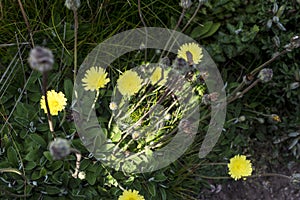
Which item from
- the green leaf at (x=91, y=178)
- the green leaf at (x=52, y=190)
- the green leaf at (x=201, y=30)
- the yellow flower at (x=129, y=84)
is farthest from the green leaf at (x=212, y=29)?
the green leaf at (x=52, y=190)

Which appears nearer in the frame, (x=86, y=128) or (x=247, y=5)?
(x=86, y=128)

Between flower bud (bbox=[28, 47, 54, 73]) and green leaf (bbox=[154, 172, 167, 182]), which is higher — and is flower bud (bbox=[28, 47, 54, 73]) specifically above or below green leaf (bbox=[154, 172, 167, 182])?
above

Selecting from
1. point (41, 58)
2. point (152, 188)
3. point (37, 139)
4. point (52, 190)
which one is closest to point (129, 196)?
point (152, 188)

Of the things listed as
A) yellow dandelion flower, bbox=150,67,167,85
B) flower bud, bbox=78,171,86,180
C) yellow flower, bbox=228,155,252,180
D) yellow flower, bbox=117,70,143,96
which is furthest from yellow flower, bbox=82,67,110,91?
yellow flower, bbox=228,155,252,180

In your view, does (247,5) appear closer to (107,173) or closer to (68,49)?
(68,49)

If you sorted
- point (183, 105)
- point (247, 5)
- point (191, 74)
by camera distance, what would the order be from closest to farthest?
point (191, 74) → point (183, 105) → point (247, 5)

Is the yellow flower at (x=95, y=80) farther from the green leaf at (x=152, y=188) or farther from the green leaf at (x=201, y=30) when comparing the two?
the green leaf at (x=201, y=30)

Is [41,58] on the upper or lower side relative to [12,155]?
upper

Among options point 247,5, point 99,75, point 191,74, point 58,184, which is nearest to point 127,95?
point 99,75

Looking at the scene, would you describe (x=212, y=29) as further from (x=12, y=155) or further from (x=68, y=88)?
(x=12, y=155)

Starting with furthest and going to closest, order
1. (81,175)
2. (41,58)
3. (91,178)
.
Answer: (91,178)
(81,175)
(41,58)

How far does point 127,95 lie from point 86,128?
178 millimetres

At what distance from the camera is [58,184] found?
1.62 meters

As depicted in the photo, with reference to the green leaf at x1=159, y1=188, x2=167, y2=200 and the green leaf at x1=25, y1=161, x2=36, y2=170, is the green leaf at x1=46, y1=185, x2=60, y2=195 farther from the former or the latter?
the green leaf at x1=159, y1=188, x2=167, y2=200
